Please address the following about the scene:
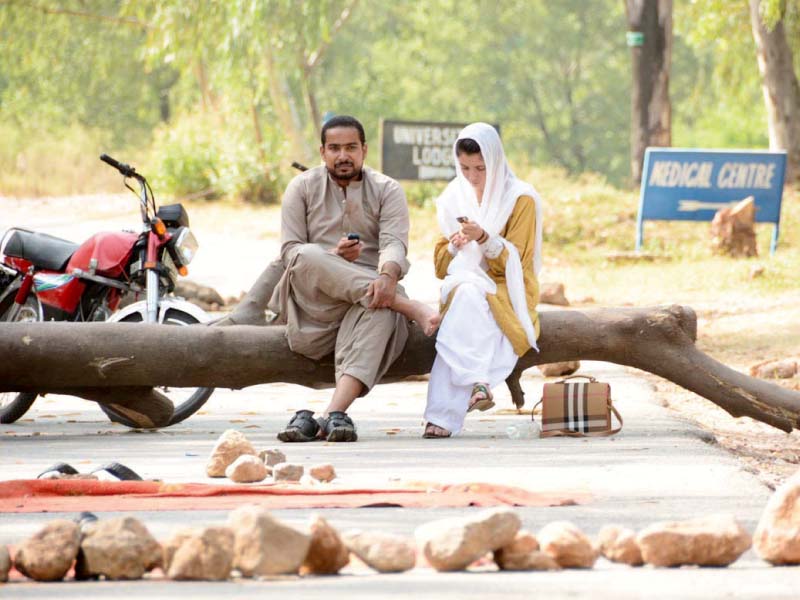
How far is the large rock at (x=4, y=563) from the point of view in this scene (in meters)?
3.88

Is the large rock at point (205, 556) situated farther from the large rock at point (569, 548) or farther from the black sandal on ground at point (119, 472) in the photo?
the black sandal on ground at point (119, 472)

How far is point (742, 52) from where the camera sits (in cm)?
2975

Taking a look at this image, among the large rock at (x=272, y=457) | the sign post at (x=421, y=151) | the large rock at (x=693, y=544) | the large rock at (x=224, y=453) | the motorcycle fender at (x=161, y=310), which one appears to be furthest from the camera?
the sign post at (x=421, y=151)

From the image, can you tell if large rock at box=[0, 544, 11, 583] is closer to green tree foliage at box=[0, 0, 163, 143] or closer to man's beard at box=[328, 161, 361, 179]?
man's beard at box=[328, 161, 361, 179]

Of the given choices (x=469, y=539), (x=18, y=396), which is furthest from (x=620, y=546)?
(x=18, y=396)

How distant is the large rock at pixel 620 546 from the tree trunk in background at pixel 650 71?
20.6 m

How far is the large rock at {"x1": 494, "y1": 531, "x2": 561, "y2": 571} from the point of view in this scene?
3969 millimetres

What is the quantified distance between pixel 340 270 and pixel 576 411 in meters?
1.24

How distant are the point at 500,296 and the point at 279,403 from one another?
2.34 meters

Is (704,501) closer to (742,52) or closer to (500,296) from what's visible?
(500,296)

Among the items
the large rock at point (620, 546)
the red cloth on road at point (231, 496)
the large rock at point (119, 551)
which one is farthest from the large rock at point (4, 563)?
the large rock at point (620, 546)

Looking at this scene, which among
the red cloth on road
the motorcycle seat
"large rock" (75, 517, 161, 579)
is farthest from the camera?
the motorcycle seat

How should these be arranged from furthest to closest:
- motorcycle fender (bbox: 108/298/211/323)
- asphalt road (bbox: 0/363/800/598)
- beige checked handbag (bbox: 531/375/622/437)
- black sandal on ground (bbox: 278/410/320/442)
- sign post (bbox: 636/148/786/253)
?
sign post (bbox: 636/148/786/253) → motorcycle fender (bbox: 108/298/211/323) → beige checked handbag (bbox: 531/375/622/437) → black sandal on ground (bbox: 278/410/320/442) → asphalt road (bbox: 0/363/800/598)

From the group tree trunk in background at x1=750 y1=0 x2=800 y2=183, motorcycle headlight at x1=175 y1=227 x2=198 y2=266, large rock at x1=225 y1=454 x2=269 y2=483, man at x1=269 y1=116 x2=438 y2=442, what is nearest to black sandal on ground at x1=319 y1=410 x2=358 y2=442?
man at x1=269 y1=116 x2=438 y2=442
